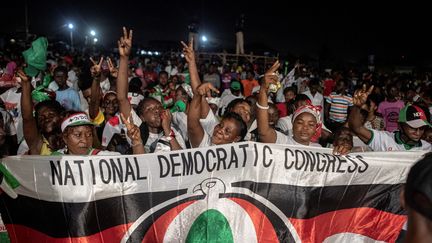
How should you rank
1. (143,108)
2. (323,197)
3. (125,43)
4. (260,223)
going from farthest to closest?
(143,108), (125,43), (323,197), (260,223)

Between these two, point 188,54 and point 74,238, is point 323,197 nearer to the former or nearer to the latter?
point 74,238

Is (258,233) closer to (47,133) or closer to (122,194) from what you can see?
(122,194)

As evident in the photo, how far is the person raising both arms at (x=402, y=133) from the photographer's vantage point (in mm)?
4465

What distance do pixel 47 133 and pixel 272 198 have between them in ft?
7.46

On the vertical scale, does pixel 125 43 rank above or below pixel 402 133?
above

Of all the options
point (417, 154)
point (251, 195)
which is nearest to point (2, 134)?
point (251, 195)

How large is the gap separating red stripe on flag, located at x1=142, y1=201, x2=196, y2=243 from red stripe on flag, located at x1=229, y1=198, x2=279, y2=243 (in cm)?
45

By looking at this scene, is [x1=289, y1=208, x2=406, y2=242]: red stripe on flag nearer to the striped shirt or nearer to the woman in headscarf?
the woman in headscarf

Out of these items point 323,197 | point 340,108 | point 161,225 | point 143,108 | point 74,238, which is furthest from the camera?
point 340,108

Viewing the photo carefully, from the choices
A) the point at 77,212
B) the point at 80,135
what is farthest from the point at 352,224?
the point at 80,135

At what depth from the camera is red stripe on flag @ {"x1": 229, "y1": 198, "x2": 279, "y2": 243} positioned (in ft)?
11.5

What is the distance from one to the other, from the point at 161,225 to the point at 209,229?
0.37 meters

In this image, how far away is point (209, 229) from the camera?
3.42m

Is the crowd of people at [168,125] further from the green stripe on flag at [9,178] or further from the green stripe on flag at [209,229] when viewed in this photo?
the green stripe on flag at [209,229]
